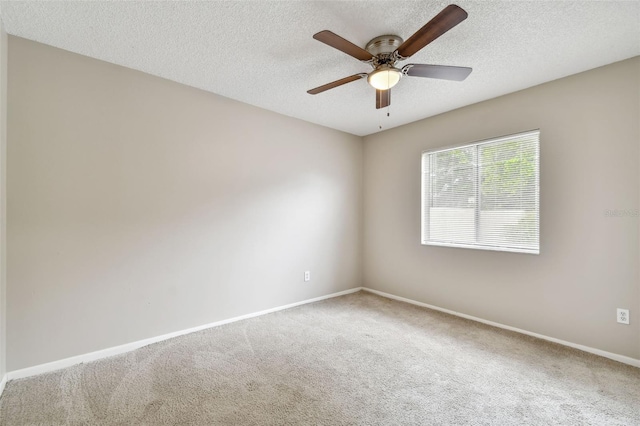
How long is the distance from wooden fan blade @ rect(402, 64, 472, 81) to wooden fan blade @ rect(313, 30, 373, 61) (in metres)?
0.33

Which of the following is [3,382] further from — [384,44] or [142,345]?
[384,44]

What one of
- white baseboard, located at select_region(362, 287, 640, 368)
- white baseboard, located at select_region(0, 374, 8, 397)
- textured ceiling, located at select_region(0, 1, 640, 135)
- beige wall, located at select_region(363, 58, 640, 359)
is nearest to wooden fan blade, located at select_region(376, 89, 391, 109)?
textured ceiling, located at select_region(0, 1, 640, 135)

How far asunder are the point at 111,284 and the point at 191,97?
191cm

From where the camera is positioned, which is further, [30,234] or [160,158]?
[160,158]

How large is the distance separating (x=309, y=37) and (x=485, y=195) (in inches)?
98.7

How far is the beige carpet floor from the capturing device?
1.72m

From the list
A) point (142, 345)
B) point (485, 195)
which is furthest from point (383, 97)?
point (142, 345)

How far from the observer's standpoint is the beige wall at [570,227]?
7.69ft

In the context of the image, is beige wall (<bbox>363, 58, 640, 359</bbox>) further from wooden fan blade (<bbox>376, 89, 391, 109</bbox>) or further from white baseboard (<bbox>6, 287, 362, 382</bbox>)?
white baseboard (<bbox>6, 287, 362, 382</bbox>)

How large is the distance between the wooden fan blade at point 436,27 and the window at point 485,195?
1882 millimetres

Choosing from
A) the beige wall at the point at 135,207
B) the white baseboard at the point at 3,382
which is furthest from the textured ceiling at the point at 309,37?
the white baseboard at the point at 3,382

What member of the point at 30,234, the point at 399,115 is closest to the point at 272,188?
the point at 399,115

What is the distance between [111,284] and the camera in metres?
2.45

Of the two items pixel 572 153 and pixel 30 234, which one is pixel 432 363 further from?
pixel 30 234
